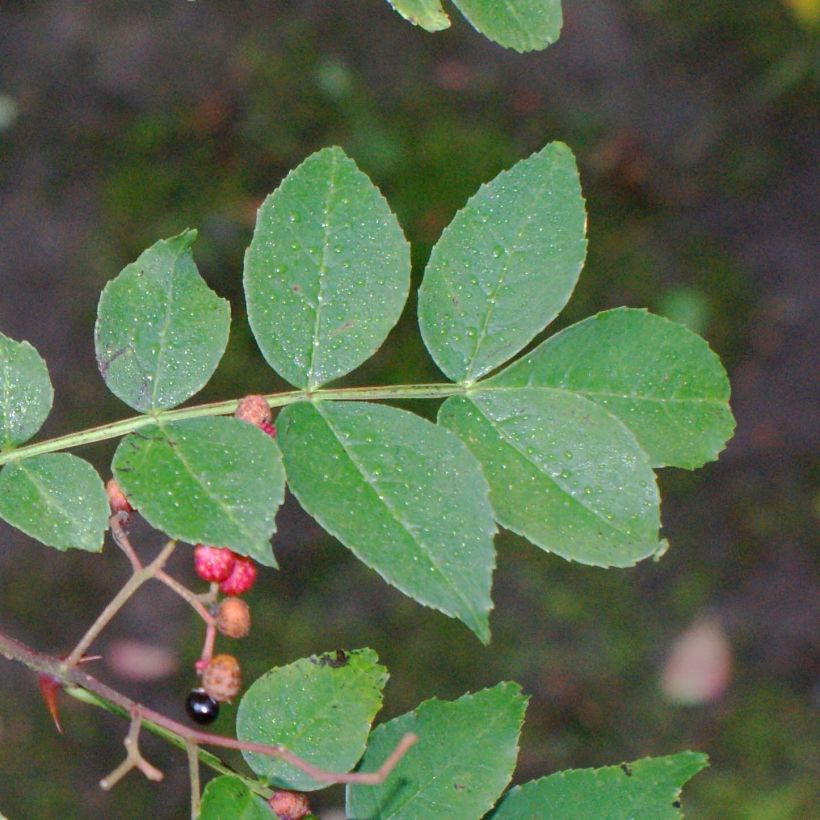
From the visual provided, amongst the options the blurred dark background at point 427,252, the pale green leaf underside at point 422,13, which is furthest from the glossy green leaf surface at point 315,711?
the blurred dark background at point 427,252

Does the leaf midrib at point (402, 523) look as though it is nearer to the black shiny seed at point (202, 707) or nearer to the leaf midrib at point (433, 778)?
the leaf midrib at point (433, 778)

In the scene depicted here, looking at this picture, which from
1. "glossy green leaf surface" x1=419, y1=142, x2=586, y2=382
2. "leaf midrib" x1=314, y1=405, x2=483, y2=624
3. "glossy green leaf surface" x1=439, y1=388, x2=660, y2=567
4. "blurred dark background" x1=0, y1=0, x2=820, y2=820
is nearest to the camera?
"leaf midrib" x1=314, y1=405, x2=483, y2=624

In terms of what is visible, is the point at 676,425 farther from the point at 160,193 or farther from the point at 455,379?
the point at 160,193

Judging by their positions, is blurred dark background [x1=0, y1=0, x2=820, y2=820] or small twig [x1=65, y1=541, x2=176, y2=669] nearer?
small twig [x1=65, y1=541, x2=176, y2=669]

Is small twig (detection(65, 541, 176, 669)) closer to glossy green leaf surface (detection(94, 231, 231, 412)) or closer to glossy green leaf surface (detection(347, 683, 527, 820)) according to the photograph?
glossy green leaf surface (detection(94, 231, 231, 412))

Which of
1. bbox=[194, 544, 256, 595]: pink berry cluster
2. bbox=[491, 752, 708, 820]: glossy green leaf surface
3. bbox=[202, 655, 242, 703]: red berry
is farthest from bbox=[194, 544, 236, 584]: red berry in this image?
bbox=[491, 752, 708, 820]: glossy green leaf surface

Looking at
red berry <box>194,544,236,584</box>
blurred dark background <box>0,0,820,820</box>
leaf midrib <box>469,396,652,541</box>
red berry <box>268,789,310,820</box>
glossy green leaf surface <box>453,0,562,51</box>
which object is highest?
glossy green leaf surface <box>453,0,562,51</box>

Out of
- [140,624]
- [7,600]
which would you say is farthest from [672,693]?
[7,600]

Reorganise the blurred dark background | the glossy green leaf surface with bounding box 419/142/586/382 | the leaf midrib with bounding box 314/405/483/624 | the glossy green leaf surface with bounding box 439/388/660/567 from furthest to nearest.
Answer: the blurred dark background → the glossy green leaf surface with bounding box 419/142/586/382 → the glossy green leaf surface with bounding box 439/388/660/567 → the leaf midrib with bounding box 314/405/483/624

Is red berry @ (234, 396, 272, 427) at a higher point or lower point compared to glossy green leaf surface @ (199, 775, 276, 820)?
higher
